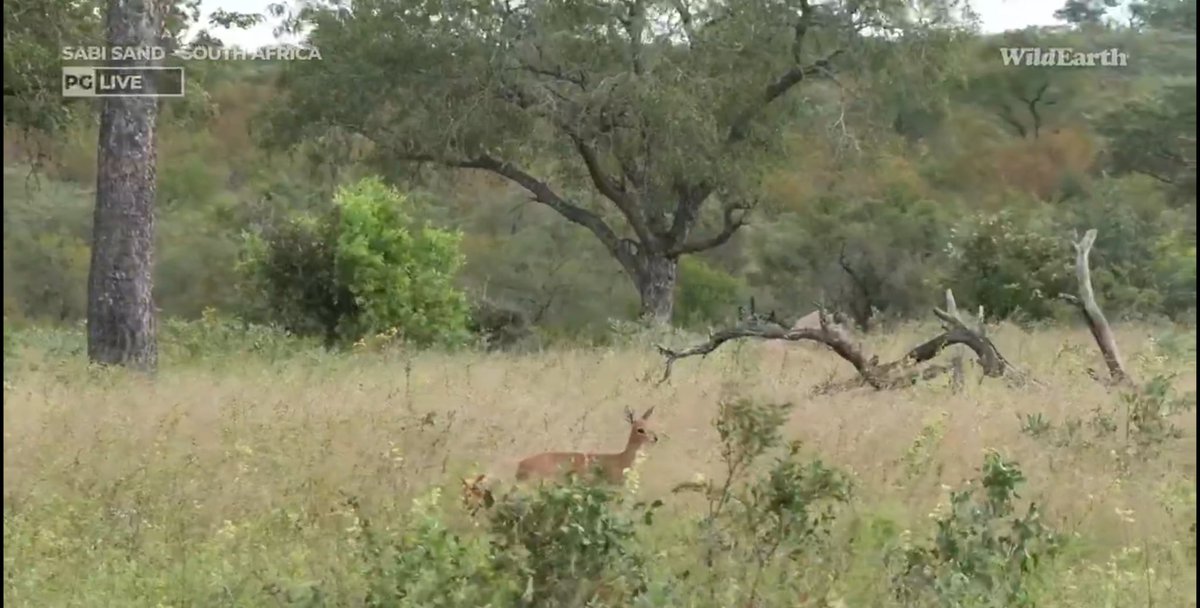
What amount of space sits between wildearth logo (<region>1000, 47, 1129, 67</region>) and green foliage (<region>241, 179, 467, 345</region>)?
8.03 metres

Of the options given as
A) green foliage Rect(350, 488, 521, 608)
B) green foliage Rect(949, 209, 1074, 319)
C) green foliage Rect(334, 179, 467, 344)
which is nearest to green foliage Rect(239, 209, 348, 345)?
green foliage Rect(334, 179, 467, 344)

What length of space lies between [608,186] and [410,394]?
439 inches

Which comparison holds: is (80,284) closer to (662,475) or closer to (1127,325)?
(1127,325)

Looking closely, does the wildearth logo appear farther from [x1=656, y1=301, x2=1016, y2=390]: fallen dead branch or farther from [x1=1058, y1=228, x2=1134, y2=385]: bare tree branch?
[x1=656, y1=301, x2=1016, y2=390]: fallen dead branch

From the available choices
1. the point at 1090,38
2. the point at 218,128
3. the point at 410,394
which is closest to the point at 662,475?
the point at 410,394

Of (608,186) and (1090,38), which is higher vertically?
(1090,38)

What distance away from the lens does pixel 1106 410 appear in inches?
255

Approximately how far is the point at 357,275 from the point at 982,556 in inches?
473

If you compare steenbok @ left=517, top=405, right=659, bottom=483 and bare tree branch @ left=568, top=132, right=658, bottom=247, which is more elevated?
bare tree branch @ left=568, top=132, right=658, bottom=247

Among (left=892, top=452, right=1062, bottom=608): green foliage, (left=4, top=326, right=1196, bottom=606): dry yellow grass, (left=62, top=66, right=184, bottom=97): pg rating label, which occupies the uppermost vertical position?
(left=62, top=66, right=184, bottom=97): pg rating label

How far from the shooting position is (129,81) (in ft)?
28.4

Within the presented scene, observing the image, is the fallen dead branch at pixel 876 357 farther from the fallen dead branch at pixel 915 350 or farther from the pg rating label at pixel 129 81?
the pg rating label at pixel 129 81

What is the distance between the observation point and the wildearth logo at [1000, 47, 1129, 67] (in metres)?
15.8

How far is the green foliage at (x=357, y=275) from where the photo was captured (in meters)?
14.8
